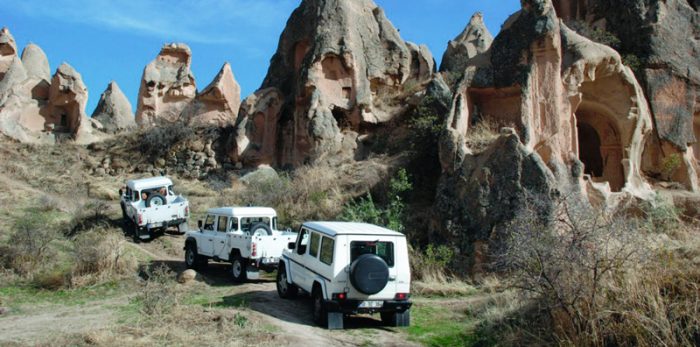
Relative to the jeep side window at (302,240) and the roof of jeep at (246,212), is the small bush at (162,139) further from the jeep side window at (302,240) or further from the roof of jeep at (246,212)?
the jeep side window at (302,240)

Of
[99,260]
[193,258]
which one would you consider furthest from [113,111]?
[99,260]

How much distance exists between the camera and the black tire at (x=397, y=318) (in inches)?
457

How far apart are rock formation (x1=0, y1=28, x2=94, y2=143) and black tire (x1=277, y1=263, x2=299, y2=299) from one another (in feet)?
77.9

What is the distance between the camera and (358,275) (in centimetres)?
1097

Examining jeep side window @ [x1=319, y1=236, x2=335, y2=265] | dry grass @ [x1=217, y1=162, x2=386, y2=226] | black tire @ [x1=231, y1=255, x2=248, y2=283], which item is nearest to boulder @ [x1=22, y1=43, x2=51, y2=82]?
dry grass @ [x1=217, y1=162, x2=386, y2=226]

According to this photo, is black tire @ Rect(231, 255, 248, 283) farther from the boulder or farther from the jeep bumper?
the boulder

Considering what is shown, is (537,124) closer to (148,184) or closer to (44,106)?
(148,184)

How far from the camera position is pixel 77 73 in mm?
34688

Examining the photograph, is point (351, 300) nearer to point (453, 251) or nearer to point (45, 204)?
point (453, 251)

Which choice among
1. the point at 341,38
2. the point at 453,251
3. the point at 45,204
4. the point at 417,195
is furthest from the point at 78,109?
the point at 453,251

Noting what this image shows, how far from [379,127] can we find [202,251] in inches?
503

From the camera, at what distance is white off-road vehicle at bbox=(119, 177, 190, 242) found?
20344mm

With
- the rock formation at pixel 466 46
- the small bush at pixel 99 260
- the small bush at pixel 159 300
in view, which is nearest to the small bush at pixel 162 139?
the rock formation at pixel 466 46

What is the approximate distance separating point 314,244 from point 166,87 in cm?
2735
